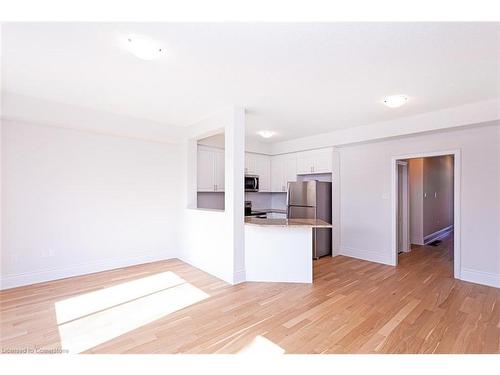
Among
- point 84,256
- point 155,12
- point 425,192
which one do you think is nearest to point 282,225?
point 155,12

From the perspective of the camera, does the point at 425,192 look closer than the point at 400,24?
No

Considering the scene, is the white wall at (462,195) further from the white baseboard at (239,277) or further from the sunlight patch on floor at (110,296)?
the sunlight patch on floor at (110,296)

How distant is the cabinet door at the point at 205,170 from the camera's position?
4.93 meters

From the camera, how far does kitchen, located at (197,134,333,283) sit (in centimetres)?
362

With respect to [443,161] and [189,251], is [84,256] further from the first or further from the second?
[443,161]

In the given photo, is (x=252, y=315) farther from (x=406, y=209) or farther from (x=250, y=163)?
(x=406, y=209)

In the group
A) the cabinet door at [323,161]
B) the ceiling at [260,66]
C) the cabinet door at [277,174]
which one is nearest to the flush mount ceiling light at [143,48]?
the ceiling at [260,66]

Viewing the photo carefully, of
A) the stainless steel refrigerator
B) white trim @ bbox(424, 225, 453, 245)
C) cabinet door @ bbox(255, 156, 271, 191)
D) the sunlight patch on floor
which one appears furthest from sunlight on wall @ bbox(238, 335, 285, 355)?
white trim @ bbox(424, 225, 453, 245)

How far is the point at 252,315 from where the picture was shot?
8.56 feet

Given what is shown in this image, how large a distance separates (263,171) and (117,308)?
14.2ft

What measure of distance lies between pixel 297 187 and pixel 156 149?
118 inches

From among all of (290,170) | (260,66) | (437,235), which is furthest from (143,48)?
(437,235)

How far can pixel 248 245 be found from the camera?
3654mm

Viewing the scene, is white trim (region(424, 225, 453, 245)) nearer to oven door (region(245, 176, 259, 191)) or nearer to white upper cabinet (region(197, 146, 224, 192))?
oven door (region(245, 176, 259, 191))
